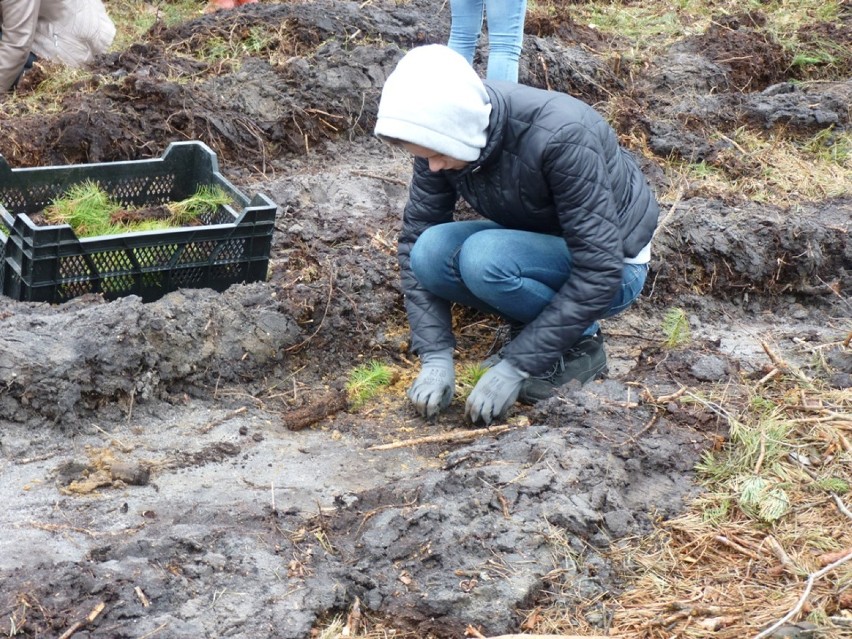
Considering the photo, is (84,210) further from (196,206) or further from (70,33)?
(70,33)

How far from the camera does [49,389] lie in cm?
355

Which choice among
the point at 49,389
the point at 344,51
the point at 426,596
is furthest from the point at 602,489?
the point at 344,51

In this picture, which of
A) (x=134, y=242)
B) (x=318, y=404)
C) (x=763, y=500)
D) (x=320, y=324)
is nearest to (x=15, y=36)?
(x=134, y=242)

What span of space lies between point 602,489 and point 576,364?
912mm

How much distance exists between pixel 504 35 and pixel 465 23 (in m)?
0.48

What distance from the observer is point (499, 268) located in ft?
11.7

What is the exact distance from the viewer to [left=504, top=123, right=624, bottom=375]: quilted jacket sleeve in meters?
3.25

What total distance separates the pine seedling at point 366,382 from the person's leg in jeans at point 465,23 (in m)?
2.17

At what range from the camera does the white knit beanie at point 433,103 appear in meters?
2.97

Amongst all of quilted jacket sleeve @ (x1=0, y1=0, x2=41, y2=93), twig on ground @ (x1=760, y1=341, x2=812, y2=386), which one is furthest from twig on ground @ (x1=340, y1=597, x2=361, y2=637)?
quilted jacket sleeve @ (x1=0, y1=0, x2=41, y2=93)

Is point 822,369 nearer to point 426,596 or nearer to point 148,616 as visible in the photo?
point 426,596

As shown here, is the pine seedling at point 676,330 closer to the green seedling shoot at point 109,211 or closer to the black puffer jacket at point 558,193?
the black puffer jacket at point 558,193

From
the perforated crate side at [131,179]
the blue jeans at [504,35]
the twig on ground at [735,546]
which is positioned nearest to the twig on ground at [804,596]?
the twig on ground at [735,546]

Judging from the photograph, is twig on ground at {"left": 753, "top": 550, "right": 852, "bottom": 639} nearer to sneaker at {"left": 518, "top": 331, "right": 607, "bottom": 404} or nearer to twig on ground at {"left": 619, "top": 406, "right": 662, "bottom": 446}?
twig on ground at {"left": 619, "top": 406, "right": 662, "bottom": 446}
